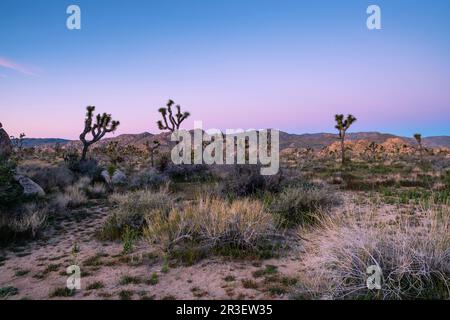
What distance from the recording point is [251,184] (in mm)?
11359

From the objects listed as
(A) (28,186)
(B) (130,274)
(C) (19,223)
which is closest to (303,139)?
(A) (28,186)

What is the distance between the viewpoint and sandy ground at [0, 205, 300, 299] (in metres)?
4.43

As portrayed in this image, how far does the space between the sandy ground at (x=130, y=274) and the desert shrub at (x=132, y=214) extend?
16.1 inches

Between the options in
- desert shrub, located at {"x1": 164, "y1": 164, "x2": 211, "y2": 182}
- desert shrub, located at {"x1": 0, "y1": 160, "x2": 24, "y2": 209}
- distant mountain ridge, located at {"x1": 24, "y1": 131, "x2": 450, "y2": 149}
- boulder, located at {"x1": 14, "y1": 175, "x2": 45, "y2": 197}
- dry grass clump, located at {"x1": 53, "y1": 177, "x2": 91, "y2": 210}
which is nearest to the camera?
desert shrub, located at {"x1": 0, "y1": 160, "x2": 24, "y2": 209}

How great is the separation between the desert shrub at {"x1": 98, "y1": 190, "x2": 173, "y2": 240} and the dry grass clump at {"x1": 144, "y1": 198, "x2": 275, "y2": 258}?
1036 millimetres

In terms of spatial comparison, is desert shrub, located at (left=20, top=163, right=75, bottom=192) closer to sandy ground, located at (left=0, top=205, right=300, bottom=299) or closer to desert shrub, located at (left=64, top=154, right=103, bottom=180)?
desert shrub, located at (left=64, top=154, right=103, bottom=180)

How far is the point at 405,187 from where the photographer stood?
13500mm

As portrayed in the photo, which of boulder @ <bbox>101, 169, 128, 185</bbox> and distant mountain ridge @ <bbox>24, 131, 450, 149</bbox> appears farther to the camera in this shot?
distant mountain ridge @ <bbox>24, 131, 450, 149</bbox>

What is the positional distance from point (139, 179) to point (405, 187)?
1125 cm

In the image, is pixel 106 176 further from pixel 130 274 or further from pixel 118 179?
pixel 130 274

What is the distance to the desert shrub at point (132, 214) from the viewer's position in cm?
731

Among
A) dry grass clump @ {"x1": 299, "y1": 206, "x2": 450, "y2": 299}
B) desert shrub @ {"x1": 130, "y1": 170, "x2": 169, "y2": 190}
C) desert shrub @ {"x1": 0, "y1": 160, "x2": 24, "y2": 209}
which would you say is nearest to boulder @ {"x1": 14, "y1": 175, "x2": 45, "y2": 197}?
desert shrub @ {"x1": 0, "y1": 160, "x2": 24, "y2": 209}

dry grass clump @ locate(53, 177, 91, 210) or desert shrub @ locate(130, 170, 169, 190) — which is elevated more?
desert shrub @ locate(130, 170, 169, 190)
